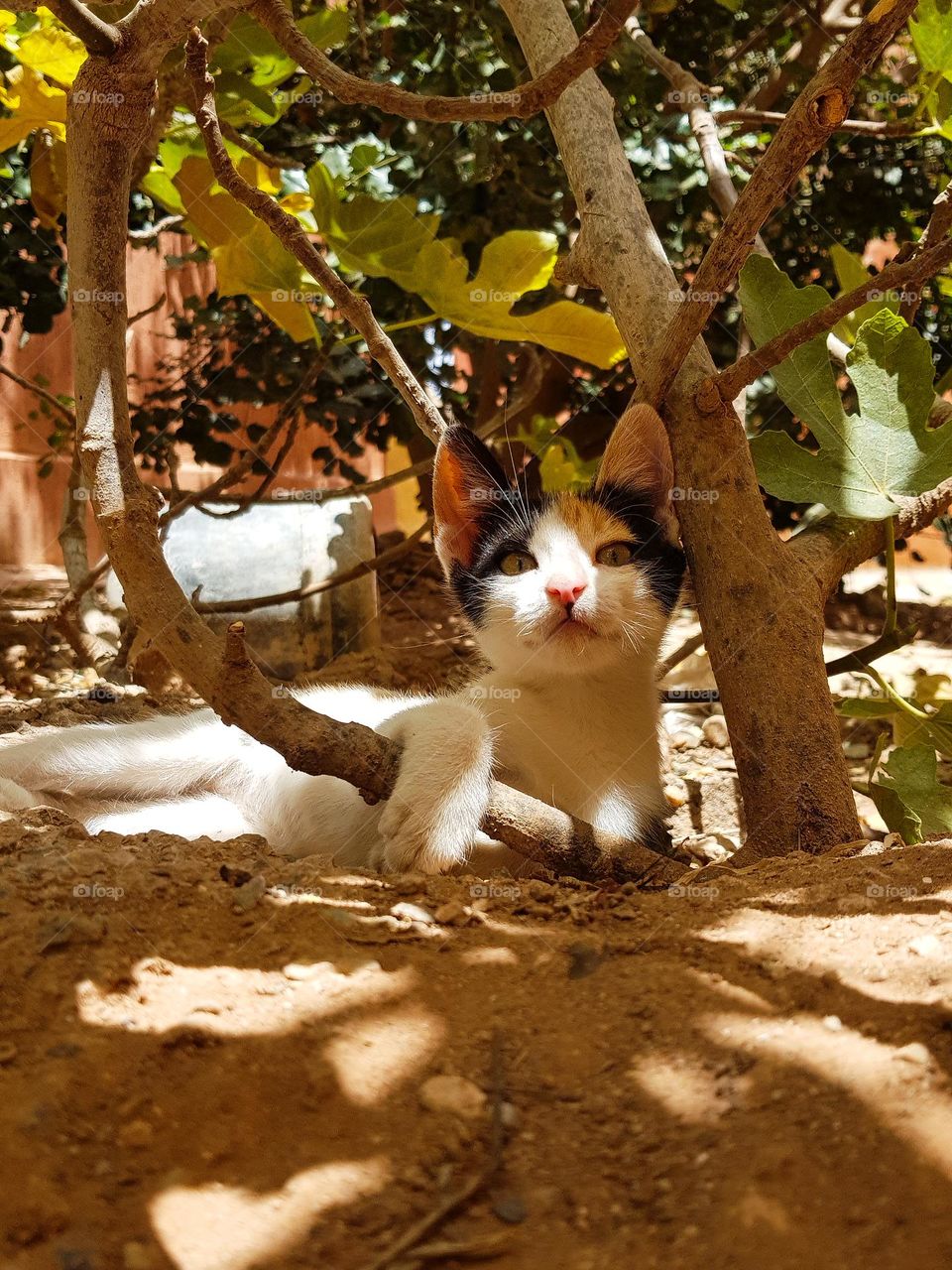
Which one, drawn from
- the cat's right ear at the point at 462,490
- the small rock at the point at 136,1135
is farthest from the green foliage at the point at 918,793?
the small rock at the point at 136,1135

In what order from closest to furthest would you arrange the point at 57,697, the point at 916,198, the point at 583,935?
the point at 583,935 < the point at 57,697 < the point at 916,198

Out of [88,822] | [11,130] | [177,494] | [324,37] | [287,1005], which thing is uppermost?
[324,37]

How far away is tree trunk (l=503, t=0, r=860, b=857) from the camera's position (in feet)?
7.36

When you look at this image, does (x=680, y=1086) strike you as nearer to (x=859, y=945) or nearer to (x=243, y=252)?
(x=859, y=945)

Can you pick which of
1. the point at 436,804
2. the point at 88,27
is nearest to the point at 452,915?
the point at 436,804

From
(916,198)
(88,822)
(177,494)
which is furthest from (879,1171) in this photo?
(916,198)

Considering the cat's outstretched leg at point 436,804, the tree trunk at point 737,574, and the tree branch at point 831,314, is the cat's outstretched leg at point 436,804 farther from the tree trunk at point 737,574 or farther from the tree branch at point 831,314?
the tree branch at point 831,314

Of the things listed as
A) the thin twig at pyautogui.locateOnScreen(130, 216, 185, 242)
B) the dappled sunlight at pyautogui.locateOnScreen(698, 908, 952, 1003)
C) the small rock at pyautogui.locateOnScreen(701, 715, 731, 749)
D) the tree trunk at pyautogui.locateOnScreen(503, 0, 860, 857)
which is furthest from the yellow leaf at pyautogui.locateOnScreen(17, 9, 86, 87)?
the small rock at pyautogui.locateOnScreen(701, 715, 731, 749)

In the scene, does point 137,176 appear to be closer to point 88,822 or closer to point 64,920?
point 88,822

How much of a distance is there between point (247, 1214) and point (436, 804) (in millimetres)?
1075

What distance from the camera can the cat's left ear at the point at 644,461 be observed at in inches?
96.7

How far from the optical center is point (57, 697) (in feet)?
10.8

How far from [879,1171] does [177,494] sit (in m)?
3.25

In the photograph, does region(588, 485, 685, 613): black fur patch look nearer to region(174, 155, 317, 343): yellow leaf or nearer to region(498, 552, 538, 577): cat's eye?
region(498, 552, 538, 577): cat's eye
